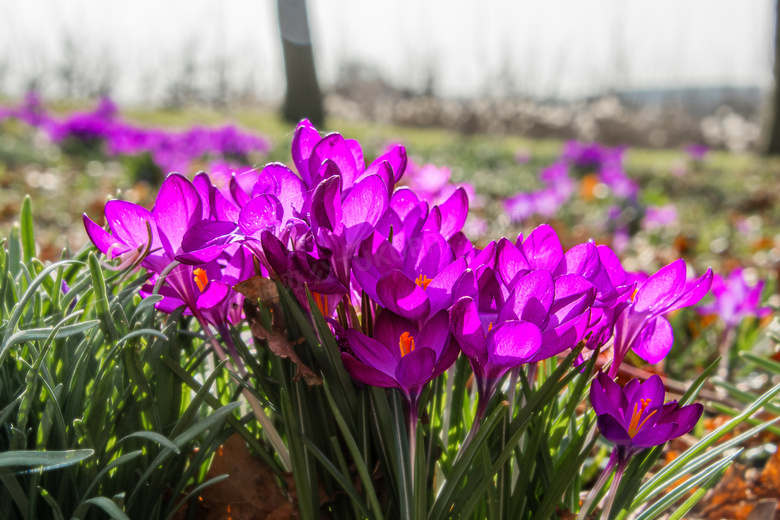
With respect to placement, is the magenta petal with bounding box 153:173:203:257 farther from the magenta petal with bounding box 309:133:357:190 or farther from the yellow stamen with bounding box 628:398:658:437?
the yellow stamen with bounding box 628:398:658:437

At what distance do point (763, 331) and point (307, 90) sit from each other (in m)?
13.3

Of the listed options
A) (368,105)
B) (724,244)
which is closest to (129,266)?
(724,244)

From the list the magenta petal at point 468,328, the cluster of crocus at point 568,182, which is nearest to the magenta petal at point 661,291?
the magenta petal at point 468,328

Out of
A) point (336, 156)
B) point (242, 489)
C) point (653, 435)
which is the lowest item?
point (242, 489)

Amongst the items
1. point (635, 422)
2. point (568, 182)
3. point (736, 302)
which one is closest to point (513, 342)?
point (635, 422)

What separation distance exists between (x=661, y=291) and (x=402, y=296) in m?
0.34

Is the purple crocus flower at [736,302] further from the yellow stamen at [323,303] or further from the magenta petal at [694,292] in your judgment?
the yellow stamen at [323,303]

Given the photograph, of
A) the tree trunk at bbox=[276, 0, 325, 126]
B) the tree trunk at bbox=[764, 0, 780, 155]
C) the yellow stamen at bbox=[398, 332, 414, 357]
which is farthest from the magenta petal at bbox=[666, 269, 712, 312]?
the tree trunk at bbox=[764, 0, 780, 155]

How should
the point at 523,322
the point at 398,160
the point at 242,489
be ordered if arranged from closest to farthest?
the point at 523,322 → the point at 398,160 → the point at 242,489

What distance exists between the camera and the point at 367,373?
0.71 meters

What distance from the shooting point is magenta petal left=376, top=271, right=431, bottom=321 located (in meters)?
0.68

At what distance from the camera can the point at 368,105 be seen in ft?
79.9

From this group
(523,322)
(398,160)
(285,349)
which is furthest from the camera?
(398,160)

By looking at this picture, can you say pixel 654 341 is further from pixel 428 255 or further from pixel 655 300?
pixel 428 255
